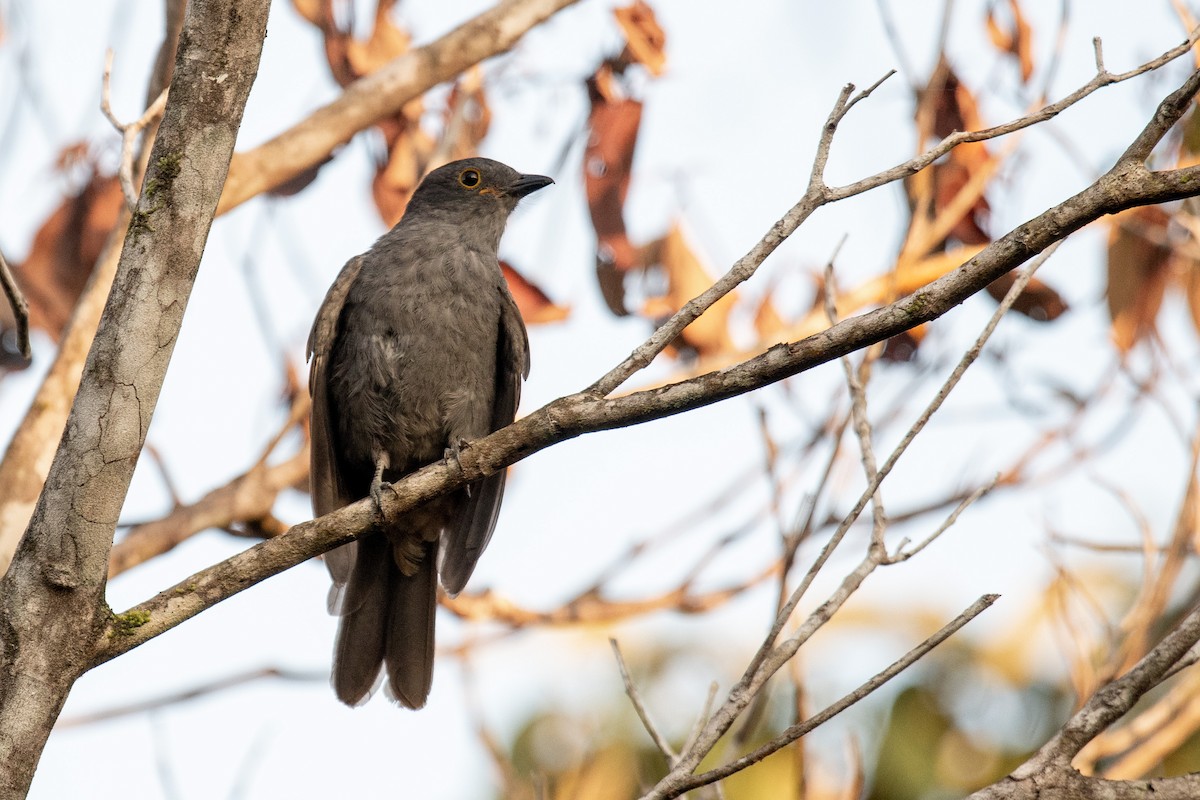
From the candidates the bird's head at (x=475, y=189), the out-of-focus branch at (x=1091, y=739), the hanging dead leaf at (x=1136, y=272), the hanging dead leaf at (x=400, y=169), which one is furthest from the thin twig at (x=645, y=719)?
the hanging dead leaf at (x=400, y=169)

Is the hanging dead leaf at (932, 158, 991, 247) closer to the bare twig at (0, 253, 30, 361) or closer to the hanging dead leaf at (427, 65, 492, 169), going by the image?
the hanging dead leaf at (427, 65, 492, 169)

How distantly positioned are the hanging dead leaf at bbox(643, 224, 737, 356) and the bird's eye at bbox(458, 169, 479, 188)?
1.06 meters

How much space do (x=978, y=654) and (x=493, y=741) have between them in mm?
4737

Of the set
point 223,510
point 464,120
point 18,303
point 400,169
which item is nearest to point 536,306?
point 400,169

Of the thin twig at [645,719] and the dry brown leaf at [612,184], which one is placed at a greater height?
the dry brown leaf at [612,184]

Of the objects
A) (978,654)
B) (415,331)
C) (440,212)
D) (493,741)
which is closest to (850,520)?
(493,741)

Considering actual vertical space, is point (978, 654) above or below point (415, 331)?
below

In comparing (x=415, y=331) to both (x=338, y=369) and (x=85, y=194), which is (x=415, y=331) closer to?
(x=338, y=369)

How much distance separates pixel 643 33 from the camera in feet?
20.4

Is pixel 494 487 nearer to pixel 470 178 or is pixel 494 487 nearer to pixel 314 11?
→ pixel 470 178

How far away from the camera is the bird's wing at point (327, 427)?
17.7 ft

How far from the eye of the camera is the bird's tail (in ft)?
18.2

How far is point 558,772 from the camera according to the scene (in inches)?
265

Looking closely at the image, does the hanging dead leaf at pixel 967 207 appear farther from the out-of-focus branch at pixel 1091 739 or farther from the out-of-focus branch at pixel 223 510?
the out-of-focus branch at pixel 1091 739
